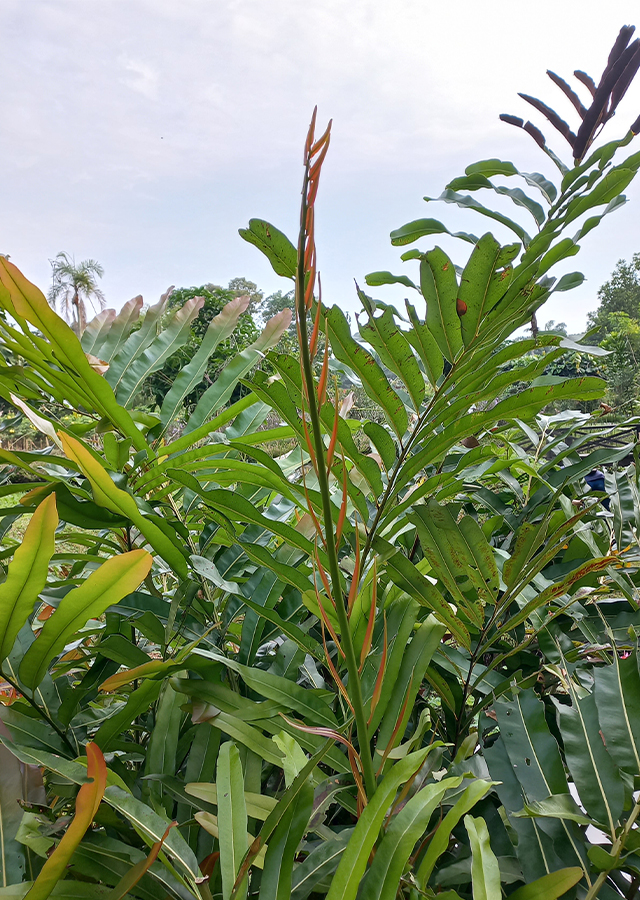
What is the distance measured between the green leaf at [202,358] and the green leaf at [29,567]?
22cm

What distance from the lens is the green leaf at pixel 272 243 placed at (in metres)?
0.27

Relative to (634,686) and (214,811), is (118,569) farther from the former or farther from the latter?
(634,686)

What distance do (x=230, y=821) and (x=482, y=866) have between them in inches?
4.2

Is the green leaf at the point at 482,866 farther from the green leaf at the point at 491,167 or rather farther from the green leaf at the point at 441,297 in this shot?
the green leaf at the point at 491,167

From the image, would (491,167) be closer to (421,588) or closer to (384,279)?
(384,279)

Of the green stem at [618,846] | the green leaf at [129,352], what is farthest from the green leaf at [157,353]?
the green stem at [618,846]

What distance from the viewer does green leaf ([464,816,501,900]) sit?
209 mm

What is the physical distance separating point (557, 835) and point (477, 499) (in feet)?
0.91

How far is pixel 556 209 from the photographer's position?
385mm

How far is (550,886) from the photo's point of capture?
22 centimetres

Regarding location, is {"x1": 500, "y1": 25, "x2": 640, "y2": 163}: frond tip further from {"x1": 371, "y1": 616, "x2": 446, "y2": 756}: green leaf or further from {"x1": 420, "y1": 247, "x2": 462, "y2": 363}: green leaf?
{"x1": 371, "y1": 616, "x2": 446, "y2": 756}: green leaf

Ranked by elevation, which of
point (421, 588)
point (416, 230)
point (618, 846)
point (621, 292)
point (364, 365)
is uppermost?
point (621, 292)

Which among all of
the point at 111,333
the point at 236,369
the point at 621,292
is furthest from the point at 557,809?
the point at 621,292

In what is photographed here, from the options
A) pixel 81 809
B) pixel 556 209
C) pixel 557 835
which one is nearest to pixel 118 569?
pixel 81 809
